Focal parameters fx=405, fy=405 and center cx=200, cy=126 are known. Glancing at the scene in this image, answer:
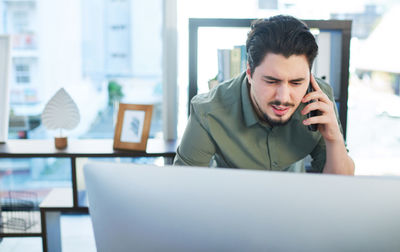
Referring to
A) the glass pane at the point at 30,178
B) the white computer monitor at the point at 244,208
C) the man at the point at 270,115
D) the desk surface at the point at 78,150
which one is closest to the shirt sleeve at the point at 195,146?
the man at the point at 270,115

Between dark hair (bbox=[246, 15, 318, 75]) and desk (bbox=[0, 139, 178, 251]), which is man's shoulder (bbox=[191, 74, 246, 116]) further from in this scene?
desk (bbox=[0, 139, 178, 251])

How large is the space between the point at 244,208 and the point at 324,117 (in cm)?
90

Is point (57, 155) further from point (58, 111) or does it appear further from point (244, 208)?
point (244, 208)

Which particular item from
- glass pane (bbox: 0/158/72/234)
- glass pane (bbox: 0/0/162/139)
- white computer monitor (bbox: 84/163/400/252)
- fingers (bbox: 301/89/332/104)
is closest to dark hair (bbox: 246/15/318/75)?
fingers (bbox: 301/89/332/104)

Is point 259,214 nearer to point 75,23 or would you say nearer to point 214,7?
point 214,7

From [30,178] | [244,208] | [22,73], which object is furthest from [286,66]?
[30,178]

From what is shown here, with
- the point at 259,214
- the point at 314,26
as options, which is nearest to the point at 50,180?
the point at 314,26

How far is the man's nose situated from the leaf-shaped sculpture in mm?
1283

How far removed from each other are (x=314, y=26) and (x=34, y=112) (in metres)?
1.87

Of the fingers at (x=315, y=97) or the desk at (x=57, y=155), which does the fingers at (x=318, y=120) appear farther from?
the desk at (x=57, y=155)

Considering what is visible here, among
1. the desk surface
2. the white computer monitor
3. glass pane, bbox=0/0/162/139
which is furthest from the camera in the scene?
glass pane, bbox=0/0/162/139

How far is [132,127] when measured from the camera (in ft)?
7.17

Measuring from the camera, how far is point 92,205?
0.69 m

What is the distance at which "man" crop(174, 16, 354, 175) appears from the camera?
4.34 feet
